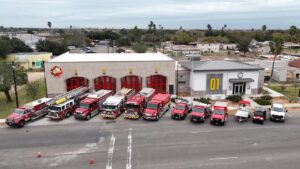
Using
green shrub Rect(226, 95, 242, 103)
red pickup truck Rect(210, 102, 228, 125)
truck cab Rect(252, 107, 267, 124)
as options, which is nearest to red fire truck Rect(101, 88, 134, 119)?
red pickup truck Rect(210, 102, 228, 125)

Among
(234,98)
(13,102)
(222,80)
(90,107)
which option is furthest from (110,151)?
(222,80)

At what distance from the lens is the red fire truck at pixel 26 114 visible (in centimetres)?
2753

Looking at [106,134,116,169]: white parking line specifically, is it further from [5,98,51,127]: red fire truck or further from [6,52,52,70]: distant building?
[6,52,52,70]: distant building

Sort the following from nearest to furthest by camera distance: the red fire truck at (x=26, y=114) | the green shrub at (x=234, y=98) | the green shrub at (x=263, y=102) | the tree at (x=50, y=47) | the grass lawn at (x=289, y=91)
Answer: the red fire truck at (x=26, y=114) → the green shrub at (x=263, y=102) → the green shrub at (x=234, y=98) → the grass lawn at (x=289, y=91) → the tree at (x=50, y=47)

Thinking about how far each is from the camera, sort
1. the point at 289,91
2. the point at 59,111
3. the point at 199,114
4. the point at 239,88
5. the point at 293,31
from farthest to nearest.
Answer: the point at 293,31, the point at 289,91, the point at 239,88, the point at 59,111, the point at 199,114

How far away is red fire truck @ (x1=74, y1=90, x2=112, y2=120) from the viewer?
29.5m

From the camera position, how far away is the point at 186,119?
1194 inches

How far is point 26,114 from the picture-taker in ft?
94.0

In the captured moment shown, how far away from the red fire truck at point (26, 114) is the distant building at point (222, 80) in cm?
2211

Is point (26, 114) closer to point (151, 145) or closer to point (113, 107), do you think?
point (113, 107)

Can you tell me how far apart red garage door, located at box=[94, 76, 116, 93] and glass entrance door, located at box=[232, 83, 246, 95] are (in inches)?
753

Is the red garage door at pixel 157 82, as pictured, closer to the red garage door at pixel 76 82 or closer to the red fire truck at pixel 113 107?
the red fire truck at pixel 113 107

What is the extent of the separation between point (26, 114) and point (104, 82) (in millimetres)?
13815

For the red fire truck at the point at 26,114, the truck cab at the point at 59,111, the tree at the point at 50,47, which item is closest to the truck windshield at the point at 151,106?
the truck cab at the point at 59,111
